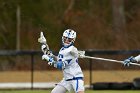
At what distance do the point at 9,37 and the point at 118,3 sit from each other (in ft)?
21.8

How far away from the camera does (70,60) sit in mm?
15859

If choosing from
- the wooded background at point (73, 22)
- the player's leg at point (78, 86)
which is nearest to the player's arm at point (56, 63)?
the player's leg at point (78, 86)

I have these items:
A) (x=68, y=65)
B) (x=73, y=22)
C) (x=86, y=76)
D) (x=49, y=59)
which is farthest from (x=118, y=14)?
(x=49, y=59)

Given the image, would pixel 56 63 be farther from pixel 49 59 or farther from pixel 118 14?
pixel 118 14

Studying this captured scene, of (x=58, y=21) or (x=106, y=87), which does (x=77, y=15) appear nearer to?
(x=58, y=21)

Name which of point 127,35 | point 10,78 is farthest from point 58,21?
point 10,78

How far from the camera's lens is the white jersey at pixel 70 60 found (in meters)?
15.8

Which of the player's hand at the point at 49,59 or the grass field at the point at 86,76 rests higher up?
the player's hand at the point at 49,59

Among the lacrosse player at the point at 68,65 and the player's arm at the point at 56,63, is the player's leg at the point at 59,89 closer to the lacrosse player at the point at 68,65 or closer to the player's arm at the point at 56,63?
the lacrosse player at the point at 68,65

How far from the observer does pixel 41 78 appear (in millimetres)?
28156

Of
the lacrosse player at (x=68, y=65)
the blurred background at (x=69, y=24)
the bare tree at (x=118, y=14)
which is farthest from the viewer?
the bare tree at (x=118, y=14)

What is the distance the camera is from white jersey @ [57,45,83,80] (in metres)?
15.8

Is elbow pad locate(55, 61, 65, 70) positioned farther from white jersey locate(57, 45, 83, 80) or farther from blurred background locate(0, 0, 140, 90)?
blurred background locate(0, 0, 140, 90)

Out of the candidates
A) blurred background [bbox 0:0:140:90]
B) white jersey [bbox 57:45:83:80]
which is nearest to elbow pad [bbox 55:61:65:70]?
white jersey [bbox 57:45:83:80]
